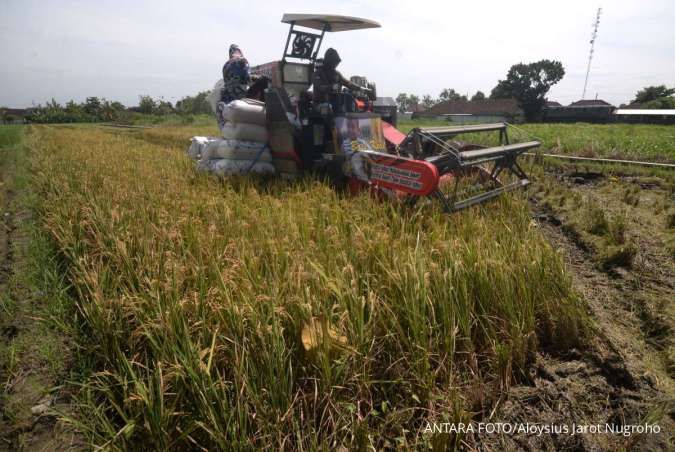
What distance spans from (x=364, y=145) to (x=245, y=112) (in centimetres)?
198

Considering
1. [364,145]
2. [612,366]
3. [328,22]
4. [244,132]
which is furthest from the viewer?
[244,132]

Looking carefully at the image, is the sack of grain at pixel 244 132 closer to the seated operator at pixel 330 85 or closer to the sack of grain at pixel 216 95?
the seated operator at pixel 330 85

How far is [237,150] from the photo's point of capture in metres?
5.46

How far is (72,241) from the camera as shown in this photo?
2.84m

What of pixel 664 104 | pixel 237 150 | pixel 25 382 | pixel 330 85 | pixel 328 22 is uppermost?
pixel 664 104

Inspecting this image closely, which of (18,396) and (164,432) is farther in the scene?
(18,396)

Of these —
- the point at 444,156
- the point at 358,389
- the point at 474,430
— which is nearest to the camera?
the point at 474,430

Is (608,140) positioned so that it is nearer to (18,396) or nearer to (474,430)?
(474,430)

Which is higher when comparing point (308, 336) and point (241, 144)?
point (241, 144)

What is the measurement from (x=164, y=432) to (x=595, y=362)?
6.42ft

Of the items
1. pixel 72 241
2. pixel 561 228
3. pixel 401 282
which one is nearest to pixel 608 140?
pixel 561 228

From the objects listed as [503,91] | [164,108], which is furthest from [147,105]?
[503,91]

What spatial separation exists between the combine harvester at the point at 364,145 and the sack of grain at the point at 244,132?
0.84ft

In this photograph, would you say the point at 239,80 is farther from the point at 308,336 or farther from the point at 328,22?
the point at 308,336
